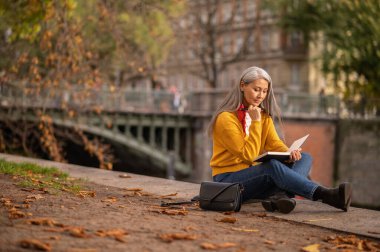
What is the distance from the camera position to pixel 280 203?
626cm

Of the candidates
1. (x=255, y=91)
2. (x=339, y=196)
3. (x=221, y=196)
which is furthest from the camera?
(x=255, y=91)

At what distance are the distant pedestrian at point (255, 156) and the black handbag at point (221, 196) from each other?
296 millimetres

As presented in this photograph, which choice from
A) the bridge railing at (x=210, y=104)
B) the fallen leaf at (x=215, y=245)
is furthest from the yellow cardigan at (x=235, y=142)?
the bridge railing at (x=210, y=104)

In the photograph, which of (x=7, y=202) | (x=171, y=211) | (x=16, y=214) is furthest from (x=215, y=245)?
(x=7, y=202)

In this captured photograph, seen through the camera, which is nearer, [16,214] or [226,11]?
[16,214]

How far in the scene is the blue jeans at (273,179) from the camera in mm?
6301

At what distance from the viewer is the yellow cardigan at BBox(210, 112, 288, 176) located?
6465 mm

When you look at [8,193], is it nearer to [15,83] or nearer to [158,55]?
[15,83]

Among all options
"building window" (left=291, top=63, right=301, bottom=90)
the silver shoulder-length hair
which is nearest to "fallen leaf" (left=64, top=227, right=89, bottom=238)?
the silver shoulder-length hair

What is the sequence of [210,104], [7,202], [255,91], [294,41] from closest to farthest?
[7,202] < [255,91] < [210,104] < [294,41]

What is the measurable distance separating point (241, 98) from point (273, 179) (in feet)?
2.51

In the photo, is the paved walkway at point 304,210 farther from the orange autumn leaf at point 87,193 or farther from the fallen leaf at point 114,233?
the fallen leaf at point 114,233

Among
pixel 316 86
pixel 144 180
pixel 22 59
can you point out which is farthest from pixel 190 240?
pixel 316 86

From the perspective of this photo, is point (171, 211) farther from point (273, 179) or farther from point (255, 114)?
point (255, 114)
